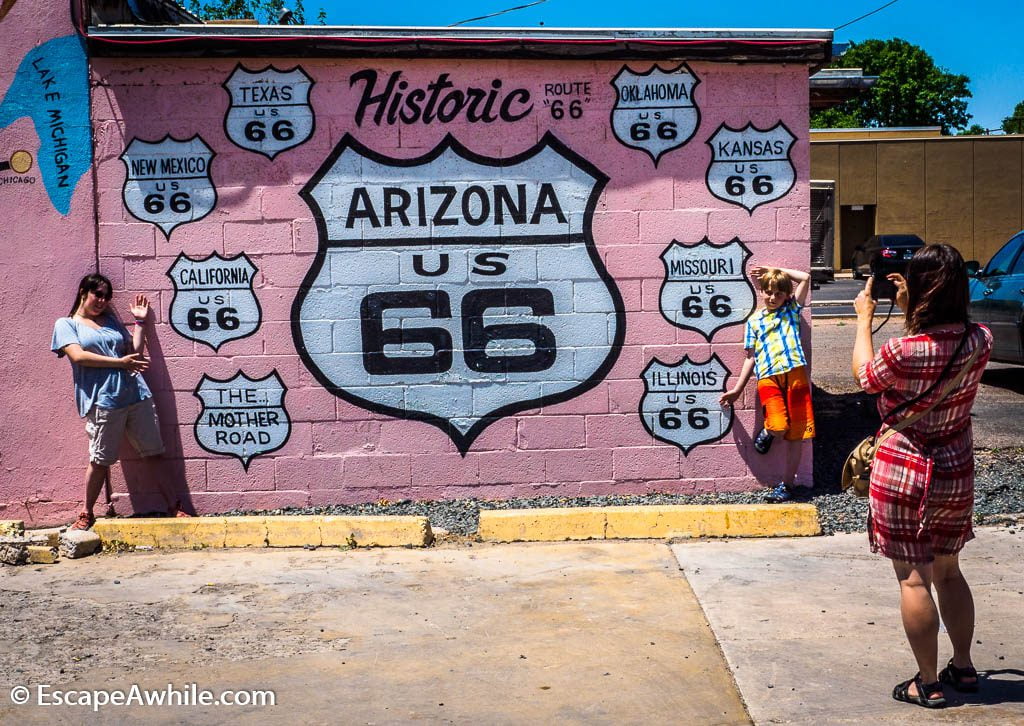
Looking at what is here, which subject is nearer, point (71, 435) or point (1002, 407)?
point (71, 435)

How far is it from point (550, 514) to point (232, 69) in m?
3.76

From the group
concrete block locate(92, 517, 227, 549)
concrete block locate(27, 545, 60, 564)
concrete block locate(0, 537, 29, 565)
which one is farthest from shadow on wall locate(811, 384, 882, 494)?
concrete block locate(0, 537, 29, 565)

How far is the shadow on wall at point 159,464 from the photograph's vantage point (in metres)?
7.50

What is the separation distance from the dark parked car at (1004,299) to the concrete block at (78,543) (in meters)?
8.50

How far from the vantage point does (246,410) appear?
7.52 metres

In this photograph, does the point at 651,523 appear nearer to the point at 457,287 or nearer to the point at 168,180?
the point at 457,287

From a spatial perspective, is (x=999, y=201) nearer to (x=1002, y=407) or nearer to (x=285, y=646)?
(x=1002, y=407)

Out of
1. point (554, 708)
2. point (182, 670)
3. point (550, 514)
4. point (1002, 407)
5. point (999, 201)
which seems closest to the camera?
point (554, 708)

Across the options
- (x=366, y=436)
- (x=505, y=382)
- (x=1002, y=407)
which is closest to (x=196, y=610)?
(x=366, y=436)

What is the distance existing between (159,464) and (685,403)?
12.2ft

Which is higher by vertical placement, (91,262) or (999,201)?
(999,201)

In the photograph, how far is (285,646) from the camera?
16.4ft

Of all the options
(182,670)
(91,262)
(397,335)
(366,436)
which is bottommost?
(182,670)

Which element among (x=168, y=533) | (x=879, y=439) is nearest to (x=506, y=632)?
(x=879, y=439)
